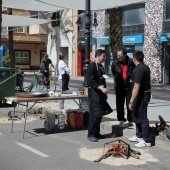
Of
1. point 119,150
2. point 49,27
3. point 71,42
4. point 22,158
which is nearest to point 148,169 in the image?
point 119,150

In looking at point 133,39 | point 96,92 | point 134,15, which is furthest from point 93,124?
point 134,15

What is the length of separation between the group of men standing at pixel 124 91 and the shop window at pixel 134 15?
20748 mm

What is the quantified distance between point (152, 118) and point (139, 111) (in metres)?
2.84

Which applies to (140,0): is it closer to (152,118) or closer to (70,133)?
(152,118)

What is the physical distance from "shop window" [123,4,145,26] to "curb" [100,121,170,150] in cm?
2044

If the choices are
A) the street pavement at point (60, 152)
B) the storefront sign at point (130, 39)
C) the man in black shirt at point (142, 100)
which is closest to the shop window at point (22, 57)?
the storefront sign at point (130, 39)

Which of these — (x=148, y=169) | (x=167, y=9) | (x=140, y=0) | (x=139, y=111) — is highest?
(x=167, y=9)

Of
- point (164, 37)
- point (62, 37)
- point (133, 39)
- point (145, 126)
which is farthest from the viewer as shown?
point (62, 37)

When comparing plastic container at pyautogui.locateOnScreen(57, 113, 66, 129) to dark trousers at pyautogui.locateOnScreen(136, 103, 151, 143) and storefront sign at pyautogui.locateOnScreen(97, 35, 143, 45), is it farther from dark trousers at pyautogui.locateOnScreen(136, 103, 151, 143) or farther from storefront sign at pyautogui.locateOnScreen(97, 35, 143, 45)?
storefront sign at pyautogui.locateOnScreen(97, 35, 143, 45)

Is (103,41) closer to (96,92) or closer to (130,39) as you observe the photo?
(130,39)

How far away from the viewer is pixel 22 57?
168 feet

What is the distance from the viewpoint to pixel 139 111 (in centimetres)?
723

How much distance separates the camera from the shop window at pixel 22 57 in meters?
51.0

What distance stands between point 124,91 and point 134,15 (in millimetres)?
21765
